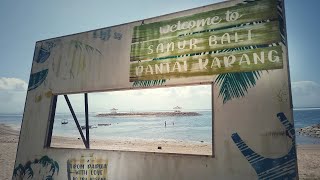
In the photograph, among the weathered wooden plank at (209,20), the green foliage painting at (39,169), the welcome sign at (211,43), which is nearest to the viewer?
the welcome sign at (211,43)

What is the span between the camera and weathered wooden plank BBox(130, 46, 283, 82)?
13.3 feet

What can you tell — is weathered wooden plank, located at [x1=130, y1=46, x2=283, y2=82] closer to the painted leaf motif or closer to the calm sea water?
the painted leaf motif

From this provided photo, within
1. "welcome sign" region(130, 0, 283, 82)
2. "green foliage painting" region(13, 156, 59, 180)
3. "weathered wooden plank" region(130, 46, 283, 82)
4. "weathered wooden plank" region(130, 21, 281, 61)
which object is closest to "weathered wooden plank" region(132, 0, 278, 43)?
"welcome sign" region(130, 0, 283, 82)

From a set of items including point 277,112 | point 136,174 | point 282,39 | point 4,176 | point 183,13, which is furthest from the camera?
point 4,176

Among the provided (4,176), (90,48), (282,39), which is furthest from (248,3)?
(4,176)

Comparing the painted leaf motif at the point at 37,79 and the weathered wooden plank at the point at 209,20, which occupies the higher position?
the weathered wooden plank at the point at 209,20

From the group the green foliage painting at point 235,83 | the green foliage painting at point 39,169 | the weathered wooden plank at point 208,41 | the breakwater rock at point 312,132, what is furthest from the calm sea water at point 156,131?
the green foliage painting at point 235,83

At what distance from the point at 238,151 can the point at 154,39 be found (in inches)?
120

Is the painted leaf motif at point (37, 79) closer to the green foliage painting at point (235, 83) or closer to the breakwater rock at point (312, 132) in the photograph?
the green foliage painting at point (235, 83)

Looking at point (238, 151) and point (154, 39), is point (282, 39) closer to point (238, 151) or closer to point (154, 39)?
point (238, 151)

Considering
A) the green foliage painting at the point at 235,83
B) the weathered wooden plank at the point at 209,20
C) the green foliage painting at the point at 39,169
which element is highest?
the weathered wooden plank at the point at 209,20

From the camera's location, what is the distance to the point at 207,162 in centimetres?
416

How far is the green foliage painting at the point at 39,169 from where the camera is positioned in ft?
19.0

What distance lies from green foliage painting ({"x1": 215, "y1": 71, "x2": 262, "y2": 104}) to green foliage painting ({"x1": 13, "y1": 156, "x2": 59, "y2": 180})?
14.7 ft
